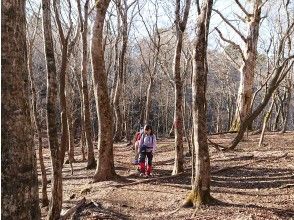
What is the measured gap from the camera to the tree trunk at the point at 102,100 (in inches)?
426

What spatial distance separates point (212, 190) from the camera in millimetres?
9523

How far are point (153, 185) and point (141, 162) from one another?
5.34 feet

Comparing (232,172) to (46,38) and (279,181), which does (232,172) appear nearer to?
(279,181)

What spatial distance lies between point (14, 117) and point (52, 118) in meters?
3.72

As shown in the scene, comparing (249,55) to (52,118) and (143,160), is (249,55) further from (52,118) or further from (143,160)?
(52,118)

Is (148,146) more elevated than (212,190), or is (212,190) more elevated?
(148,146)

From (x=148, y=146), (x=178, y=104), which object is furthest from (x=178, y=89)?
(x=148, y=146)

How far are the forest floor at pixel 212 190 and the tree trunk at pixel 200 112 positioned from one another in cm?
35

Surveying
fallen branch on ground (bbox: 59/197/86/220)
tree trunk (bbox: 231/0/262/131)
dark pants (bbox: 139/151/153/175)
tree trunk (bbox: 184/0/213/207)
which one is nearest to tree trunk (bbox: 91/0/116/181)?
dark pants (bbox: 139/151/153/175)

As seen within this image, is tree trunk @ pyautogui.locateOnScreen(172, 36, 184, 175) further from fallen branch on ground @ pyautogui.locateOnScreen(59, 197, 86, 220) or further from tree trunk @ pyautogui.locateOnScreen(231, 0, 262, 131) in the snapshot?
tree trunk @ pyautogui.locateOnScreen(231, 0, 262, 131)

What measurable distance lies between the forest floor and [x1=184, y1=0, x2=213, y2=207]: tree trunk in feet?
1.16

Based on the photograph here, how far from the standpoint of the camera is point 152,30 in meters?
28.3

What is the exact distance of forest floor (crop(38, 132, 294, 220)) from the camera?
7664 mm

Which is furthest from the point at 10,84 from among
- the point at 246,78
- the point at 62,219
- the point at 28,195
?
the point at 246,78
